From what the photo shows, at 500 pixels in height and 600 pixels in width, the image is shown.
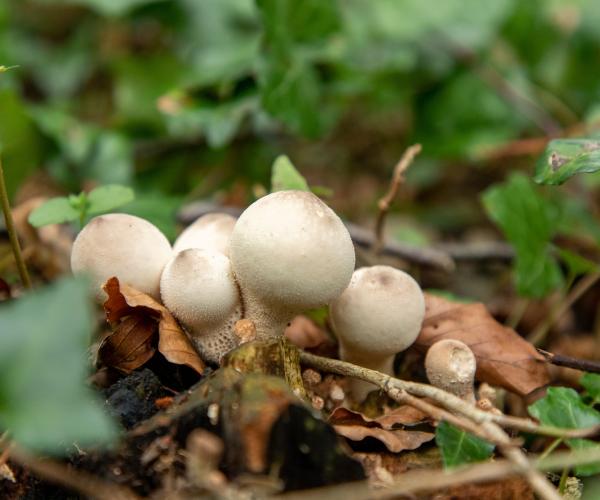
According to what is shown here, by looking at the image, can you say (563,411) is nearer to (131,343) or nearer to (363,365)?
(363,365)

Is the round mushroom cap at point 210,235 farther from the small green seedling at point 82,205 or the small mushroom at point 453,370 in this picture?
the small mushroom at point 453,370

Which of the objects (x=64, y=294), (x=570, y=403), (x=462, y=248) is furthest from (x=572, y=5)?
(x=64, y=294)

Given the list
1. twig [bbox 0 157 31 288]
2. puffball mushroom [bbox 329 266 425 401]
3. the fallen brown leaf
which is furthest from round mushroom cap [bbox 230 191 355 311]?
twig [bbox 0 157 31 288]

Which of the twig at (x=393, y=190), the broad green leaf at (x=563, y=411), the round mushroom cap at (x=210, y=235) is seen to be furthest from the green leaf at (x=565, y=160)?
the round mushroom cap at (x=210, y=235)

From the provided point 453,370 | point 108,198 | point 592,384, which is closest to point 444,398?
point 453,370

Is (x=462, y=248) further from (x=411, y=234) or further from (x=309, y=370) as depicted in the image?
(x=309, y=370)
